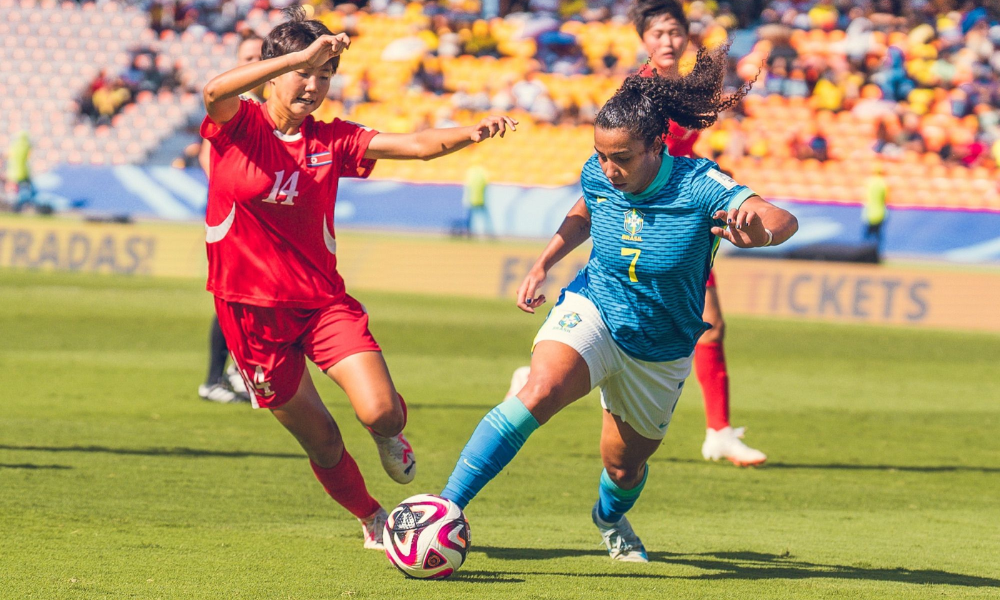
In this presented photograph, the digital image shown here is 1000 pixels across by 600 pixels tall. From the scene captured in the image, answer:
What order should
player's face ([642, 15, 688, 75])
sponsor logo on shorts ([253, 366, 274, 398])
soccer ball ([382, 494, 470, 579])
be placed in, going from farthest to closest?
player's face ([642, 15, 688, 75])
sponsor logo on shorts ([253, 366, 274, 398])
soccer ball ([382, 494, 470, 579])

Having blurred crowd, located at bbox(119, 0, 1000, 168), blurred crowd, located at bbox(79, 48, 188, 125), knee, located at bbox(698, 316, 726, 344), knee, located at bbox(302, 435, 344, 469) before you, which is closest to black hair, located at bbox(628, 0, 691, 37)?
knee, located at bbox(698, 316, 726, 344)

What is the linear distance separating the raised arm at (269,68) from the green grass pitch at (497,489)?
5.61 feet

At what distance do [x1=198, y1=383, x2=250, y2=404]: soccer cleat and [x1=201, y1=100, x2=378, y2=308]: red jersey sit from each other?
439 centimetres

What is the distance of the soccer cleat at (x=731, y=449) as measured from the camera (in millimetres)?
7559

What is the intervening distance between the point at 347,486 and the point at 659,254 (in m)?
1.62

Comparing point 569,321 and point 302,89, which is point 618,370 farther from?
point 302,89

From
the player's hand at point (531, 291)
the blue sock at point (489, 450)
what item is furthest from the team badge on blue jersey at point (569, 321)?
the blue sock at point (489, 450)

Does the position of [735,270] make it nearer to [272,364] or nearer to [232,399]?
[232,399]

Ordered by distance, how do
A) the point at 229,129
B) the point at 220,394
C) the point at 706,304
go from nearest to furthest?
the point at 229,129
the point at 706,304
the point at 220,394

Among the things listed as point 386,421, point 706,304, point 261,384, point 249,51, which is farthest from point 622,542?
point 249,51

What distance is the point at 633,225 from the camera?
4695 mm

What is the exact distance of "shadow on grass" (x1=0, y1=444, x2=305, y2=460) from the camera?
277 inches

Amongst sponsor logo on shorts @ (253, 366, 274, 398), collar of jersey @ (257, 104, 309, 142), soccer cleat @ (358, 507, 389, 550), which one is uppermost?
collar of jersey @ (257, 104, 309, 142)

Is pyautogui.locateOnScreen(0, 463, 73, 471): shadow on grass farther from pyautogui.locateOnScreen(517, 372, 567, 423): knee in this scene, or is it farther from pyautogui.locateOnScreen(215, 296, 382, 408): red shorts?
pyautogui.locateOnScreen(517, 372, 567, 423): knee
